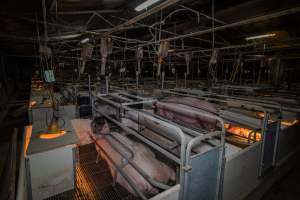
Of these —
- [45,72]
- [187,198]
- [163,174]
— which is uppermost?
[45,72]

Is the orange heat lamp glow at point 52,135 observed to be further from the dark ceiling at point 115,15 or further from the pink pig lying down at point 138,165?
the dark ceiling at point 115,15

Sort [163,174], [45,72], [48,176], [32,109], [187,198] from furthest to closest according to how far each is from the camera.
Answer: [32,109] < [45,72] < [163,174] < [48,176] < [187,198]

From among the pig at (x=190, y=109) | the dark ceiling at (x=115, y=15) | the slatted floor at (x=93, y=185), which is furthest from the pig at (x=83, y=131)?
the dark ceiling at (x=115, y=15)

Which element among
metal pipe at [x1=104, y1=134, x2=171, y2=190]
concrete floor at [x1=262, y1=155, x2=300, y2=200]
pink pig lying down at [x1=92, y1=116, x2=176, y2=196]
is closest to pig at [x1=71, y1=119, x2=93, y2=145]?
pink pig lying down at [x1=92, y1=116, x2=176, y2=196]

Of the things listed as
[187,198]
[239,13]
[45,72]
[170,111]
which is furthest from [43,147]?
[239,13]

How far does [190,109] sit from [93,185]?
1.50m

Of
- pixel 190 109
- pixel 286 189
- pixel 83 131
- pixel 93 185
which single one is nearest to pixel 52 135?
pixel 93 185

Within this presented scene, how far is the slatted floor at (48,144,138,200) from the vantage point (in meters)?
1.79

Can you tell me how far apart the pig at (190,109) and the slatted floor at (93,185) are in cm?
121

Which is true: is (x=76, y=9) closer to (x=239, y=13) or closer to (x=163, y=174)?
(x=163, y=174)

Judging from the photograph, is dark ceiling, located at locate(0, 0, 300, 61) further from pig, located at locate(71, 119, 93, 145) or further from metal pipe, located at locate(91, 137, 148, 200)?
metal pipe, located at locate(91, 137, 148, 200)

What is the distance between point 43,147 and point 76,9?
2.66m

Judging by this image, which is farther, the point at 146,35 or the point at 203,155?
the point at 146,35

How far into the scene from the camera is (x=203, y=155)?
136 cm
